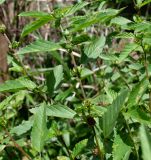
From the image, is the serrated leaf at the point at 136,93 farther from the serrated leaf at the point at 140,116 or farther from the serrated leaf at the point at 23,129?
the serrated leaf at the point at 23,129

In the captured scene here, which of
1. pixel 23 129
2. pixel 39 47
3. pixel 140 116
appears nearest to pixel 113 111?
pixel 140 116

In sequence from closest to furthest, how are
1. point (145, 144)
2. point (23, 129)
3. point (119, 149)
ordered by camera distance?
point (145, 144) → point (119, 149) → point (23, 129)

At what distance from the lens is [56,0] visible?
3359 mm

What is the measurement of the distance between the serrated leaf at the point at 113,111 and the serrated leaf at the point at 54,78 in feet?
1.21

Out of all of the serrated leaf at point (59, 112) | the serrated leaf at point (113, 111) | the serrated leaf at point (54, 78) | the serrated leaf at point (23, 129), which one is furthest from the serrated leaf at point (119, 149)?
the serrated leaf at point (23, 129)

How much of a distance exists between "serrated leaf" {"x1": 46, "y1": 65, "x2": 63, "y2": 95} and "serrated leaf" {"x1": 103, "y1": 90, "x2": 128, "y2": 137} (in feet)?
A: 1.21

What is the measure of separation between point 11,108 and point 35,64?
1.26m

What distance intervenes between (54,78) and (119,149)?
0.41 meters

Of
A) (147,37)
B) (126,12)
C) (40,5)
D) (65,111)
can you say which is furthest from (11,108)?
(126,12)

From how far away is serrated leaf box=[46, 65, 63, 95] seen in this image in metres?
1.34

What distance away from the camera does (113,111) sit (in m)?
0.93

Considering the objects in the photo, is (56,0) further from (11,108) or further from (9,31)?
(11,108)

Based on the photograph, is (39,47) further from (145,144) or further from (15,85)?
(145,144)

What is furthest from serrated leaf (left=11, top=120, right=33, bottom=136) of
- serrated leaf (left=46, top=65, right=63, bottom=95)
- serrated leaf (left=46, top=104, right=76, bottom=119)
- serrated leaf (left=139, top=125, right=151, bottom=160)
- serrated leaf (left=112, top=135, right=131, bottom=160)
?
serrated leaf (left=139, top=125, right=151, bottom=160)
